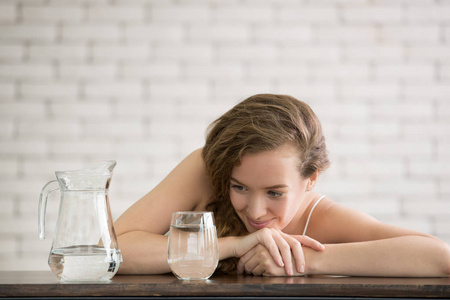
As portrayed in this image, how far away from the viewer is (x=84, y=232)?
100cm

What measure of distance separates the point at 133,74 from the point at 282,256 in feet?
5.83

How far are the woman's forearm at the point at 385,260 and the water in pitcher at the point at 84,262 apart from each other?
1.35 ft

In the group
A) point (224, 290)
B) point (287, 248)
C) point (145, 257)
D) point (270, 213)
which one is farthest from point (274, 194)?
point (224, 290)

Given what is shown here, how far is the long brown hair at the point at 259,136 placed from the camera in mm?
1416

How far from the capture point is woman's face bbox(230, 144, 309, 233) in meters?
1.39

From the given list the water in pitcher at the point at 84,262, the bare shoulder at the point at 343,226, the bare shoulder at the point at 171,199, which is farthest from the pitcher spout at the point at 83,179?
the bare shoulder at the point at 343,226

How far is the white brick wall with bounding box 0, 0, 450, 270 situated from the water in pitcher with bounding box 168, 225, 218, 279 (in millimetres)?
1734

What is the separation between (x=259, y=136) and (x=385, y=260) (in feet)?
1.34

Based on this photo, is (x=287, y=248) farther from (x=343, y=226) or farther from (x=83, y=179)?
(x=343, y=226)

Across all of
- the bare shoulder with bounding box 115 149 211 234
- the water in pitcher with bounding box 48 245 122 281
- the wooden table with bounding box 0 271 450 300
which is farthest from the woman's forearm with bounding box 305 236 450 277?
the bare shoulder with bounding box 115 149 211 234

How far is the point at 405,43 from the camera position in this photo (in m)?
2.86

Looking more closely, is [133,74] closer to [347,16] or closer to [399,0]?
[347,16]

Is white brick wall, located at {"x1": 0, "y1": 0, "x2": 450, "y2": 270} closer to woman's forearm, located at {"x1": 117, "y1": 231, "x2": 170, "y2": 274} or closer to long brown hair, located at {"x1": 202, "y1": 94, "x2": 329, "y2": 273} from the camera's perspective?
long brown hair, located at {"x1": 202, "y1": 94, "x2": 329, "y2": 273}

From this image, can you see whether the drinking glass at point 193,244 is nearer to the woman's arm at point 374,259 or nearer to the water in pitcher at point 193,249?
the water in pitcher at point 193,249
